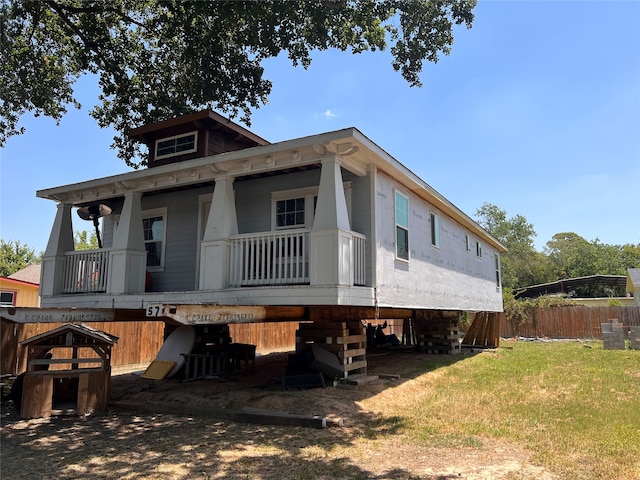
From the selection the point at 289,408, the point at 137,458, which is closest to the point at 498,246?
the point at 289,408

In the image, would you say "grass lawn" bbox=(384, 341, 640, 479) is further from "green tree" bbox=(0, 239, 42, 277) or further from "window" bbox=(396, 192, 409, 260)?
"green tree" bbox=(0, 239, 42, 277)

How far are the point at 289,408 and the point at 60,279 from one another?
6.62 meters

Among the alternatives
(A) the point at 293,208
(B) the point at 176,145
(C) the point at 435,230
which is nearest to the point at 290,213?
(A) the point at 293,208

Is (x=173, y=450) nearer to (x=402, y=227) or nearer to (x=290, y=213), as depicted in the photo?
(x=290, y=213)

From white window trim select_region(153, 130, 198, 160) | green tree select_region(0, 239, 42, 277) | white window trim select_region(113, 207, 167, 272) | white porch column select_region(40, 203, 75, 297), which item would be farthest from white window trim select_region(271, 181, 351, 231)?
green tree select_region(0, 239, 42, 277)

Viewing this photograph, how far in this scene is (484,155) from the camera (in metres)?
24.2

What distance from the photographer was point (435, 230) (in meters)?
12.3

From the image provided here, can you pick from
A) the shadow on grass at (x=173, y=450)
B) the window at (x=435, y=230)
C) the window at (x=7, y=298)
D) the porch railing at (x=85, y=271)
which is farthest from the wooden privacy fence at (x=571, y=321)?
the window at (x=7, y=298)

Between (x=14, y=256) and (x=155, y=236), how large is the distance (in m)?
47.6

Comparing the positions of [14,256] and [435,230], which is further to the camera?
[14,256]

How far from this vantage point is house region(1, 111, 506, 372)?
7.66 metres

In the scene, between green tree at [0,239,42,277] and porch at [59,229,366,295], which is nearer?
porch at [59,229,366,295]

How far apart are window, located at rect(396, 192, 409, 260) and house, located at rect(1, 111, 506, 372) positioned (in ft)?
0.14

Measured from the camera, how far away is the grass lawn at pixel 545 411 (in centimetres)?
530
